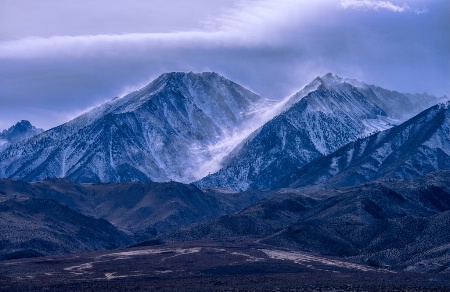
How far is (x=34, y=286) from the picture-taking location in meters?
136

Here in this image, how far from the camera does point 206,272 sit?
15738 centimetres

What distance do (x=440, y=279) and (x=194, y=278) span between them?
3856 centimetres

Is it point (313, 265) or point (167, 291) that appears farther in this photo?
point (313, 265)

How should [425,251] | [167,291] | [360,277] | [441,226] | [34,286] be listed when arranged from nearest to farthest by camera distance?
1. [167,291]
2. [34,286]
3. [360,277]
4. [425,251]
5. [441,226]

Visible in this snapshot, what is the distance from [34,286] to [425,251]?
77851mm

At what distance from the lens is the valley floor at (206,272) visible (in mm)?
133625

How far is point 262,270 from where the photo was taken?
521 feet

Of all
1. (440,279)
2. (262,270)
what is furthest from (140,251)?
(440,279)

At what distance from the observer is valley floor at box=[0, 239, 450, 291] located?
438 ft

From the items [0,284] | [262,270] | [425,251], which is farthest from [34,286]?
[425,251]

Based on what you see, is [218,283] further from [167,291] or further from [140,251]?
[140,251]

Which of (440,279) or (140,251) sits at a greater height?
(140,251)

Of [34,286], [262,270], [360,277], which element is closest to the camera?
[34,286]

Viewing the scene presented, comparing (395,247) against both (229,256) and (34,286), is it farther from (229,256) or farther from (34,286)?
(34,286)
